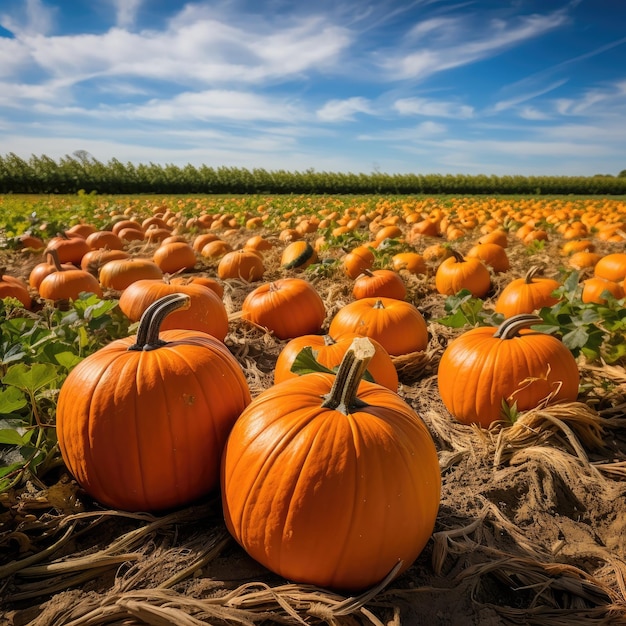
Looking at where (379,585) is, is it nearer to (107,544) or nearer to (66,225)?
(107,544)

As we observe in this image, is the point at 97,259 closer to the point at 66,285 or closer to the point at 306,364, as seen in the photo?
the point at 66,285

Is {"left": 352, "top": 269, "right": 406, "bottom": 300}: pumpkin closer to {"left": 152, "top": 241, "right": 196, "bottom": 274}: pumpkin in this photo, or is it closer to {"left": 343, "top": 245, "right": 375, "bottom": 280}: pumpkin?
{"left": 343, "top": 245, "right": 375, "bottom": 280}: pumpkin

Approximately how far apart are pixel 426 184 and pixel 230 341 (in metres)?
39.2

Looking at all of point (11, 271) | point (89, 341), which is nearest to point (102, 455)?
point (89, 341)

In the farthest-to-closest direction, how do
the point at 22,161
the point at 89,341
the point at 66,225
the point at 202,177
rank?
the point at 202,177
the point at 22,161
the point at 66,225
the point at 89,341

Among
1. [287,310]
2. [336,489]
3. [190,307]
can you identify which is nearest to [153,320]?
[336,489]

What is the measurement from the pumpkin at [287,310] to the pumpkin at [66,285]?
1.72 m

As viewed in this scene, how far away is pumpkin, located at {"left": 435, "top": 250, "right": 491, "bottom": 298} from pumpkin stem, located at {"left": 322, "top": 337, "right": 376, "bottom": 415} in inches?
150

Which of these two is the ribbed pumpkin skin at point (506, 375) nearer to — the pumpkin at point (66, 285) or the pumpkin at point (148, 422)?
the pumpkin at point (148, 422)

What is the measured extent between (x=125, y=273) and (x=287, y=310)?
209cm

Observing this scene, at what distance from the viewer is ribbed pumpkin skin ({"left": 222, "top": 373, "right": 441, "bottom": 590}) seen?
1491 millimetres

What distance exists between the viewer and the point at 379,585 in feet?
5.06

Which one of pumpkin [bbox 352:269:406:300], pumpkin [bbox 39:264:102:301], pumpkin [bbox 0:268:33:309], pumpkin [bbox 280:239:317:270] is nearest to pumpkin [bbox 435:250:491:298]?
pumpkin [bbox 352:269:406:300]

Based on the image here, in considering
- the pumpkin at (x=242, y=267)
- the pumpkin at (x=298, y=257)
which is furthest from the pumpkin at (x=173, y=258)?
the pumpkin at (x=298, y=257)
